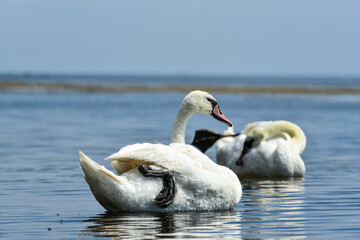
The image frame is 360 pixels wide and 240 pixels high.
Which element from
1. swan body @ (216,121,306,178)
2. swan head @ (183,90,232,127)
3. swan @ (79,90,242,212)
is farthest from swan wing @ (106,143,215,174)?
swan body @ (216,121,306,178)

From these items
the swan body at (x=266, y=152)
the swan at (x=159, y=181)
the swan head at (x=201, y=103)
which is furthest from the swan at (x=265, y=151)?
the swan at (x=159, y=181)

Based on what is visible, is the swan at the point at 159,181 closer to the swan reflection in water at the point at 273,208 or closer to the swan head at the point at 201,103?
the swan reflection in water at the point at 273,208

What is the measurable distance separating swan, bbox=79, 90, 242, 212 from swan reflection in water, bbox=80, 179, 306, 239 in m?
0.13

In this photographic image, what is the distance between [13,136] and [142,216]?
508 inches

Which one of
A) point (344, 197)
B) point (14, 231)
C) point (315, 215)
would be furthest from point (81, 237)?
point (344, 197)

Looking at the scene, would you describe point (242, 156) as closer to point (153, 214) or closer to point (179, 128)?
point (179, 128)

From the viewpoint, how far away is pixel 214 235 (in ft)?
26.4

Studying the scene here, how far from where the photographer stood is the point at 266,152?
44.7 ft

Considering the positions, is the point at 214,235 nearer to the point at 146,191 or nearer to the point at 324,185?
the point at 146,191

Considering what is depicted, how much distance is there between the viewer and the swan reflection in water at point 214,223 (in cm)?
809

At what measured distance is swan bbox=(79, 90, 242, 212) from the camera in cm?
879

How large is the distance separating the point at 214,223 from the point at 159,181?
0.75 m

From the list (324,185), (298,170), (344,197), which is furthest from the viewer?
(298,170)

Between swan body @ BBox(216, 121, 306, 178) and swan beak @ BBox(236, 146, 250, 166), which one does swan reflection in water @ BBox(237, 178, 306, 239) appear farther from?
swan beak @ BBox(236, 146, 250, 166)
